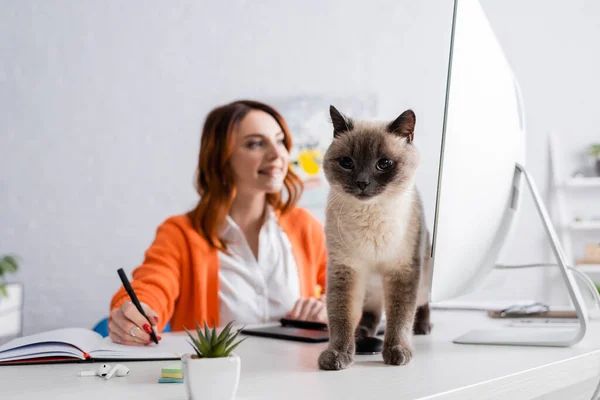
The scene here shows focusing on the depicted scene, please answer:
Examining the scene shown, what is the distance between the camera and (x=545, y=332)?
103 cm

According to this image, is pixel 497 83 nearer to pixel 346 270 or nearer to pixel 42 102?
pixel 346 270

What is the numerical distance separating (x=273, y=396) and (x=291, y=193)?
1398mm

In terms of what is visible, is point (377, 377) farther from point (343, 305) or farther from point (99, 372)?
point (99, 372)

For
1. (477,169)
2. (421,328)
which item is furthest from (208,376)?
(421,328)

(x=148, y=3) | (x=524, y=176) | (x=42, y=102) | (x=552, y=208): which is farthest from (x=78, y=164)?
(x=524, y=176)

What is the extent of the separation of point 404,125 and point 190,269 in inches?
44.6

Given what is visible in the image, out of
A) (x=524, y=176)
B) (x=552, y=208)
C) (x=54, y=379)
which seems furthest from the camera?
(x=552, y=208)

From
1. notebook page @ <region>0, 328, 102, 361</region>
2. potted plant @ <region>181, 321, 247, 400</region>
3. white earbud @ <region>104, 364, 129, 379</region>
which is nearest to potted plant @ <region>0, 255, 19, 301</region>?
notebook page @ <region>0, 328, 102, 361</region>

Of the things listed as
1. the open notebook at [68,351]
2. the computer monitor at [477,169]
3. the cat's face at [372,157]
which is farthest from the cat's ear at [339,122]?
the open notebook at [68,351]

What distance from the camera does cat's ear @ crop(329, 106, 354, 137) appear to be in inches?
32.6

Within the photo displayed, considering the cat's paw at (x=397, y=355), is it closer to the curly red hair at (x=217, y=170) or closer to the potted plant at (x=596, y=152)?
the curly red hair at (x=217, y=170)

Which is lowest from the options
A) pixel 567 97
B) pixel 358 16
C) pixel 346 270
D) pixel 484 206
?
pixel 346 270

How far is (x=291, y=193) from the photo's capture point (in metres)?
2.00

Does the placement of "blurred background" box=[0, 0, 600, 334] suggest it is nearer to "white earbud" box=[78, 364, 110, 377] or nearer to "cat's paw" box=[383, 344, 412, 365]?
"cat's paw" box=[383, 344, 412, 365]
